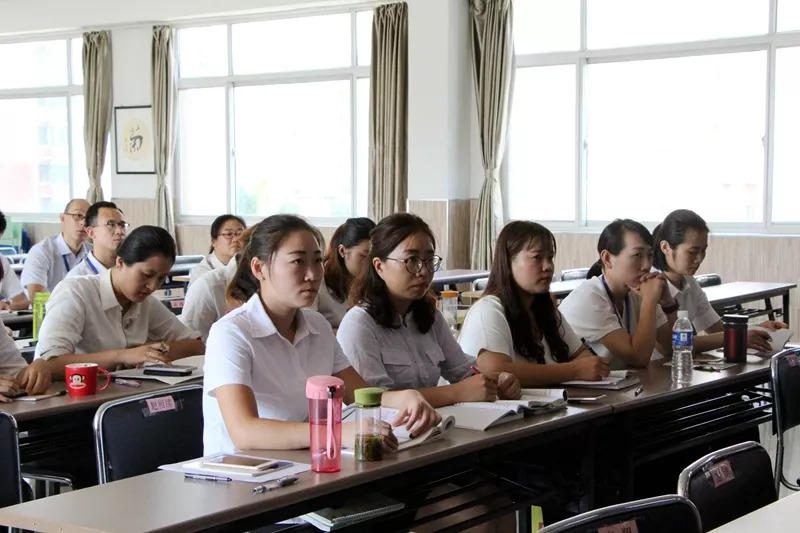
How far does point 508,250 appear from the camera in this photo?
3.52m

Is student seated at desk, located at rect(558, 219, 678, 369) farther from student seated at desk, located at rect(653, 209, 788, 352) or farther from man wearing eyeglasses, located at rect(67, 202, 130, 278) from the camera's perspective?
man wearing eyeglasses, located at rect(67, 202, 130, 278)

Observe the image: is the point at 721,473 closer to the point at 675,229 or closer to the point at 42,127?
the point at 675,229

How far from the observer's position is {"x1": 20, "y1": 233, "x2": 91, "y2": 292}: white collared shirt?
21.1 ft

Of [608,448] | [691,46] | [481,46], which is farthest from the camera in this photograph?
[481,46]

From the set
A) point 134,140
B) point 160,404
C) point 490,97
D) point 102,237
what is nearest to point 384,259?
point 160,404

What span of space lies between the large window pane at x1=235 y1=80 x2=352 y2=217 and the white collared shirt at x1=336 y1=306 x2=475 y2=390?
7.00m

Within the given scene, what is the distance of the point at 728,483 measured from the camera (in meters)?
2.17

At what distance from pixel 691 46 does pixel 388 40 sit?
9.04 ft

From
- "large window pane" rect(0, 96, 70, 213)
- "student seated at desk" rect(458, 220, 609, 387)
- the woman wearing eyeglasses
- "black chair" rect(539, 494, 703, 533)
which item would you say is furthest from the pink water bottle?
"large window pane" rect(0, 96, 70, 213)

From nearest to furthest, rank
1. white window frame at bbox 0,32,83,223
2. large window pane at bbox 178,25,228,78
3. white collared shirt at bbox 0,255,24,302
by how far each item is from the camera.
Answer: white collared shirt at bbox 0,255,24,302
large window pane at bbox 178,25,228,78
white window frame at bbox 0,32,83,223

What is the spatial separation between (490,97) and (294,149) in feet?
7.78

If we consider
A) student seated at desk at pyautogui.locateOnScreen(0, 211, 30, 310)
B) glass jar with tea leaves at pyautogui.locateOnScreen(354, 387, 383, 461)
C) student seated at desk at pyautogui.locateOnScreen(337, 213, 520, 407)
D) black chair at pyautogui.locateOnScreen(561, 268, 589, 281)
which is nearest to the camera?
glass jar with tea leaves at pyautogui.locateOnScreen(354, 387, 383, 461)

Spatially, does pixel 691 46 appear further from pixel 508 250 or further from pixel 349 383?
pixel 349 383

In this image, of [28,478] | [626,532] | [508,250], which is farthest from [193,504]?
[508,250]
